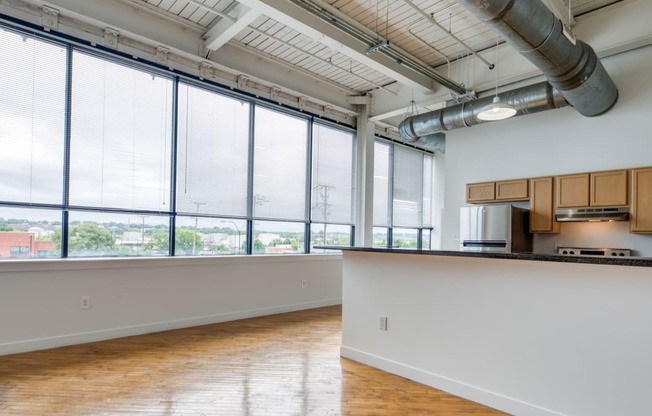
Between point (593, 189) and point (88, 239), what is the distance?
5.95 meters

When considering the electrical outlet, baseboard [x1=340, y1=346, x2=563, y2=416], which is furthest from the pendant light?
baseboard [x1=340, y1=346, x2=563, y2=416]

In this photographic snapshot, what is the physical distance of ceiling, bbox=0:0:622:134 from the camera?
13.2 ft

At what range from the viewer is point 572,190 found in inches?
175

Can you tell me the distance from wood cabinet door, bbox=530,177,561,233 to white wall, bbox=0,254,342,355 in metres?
3.36

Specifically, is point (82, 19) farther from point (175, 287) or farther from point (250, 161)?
point (175, 287)

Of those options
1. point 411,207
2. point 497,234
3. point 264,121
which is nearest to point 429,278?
point 497,234

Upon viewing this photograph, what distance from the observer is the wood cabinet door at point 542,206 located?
4.66 meters

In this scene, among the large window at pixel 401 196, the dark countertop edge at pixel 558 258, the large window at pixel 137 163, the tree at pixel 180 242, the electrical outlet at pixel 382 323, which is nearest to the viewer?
the dark countertop edge at pixel 558 258

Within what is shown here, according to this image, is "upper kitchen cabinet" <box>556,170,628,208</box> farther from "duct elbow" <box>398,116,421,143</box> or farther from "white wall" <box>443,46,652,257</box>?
"duct elbow" <box>398,116,421,143</box>

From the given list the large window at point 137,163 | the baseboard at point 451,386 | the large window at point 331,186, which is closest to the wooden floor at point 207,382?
the baseboard at point 451,386

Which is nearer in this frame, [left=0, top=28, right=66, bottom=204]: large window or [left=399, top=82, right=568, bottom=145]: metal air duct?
[left=0, top=28, right=66, bottom=204]: large window

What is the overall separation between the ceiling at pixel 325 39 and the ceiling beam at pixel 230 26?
1 cm

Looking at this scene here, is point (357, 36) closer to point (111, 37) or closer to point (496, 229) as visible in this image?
point (111, 37)

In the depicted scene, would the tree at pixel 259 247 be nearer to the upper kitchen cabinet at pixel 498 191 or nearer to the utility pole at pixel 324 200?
the utility pole at pixel 324 200
